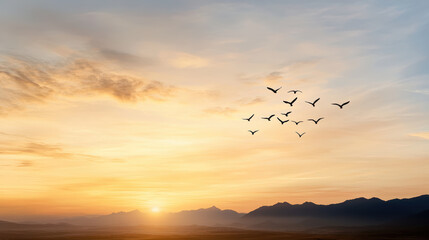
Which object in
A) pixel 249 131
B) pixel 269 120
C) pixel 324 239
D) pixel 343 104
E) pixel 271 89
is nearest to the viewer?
pixel 271 89

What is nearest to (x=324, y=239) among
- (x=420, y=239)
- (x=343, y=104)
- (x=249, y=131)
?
(x=420, y=239)

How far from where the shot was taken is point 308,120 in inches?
4375

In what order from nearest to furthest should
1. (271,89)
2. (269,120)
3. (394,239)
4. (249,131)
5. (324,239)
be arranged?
(271,89)
(269,120)
(249,131)
(324,239)
(394,239)

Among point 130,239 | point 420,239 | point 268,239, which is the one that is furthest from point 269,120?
point 420,239

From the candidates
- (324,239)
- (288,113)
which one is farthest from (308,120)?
(324,239)

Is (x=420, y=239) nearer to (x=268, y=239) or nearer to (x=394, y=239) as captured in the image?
(x=394, y=239)

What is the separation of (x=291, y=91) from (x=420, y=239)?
492 feet

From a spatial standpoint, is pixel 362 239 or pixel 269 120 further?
pixel 362 239

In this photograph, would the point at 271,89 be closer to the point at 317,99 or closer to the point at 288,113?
the point at 317,99

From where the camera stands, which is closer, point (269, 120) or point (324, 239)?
point (269, 120)

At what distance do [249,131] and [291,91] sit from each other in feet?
82.3

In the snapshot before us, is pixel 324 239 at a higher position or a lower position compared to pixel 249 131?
lower

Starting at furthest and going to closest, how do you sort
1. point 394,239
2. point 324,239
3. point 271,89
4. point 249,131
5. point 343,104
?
point 394,239 → point 324,239 → point 249,131 → point 343,104 → point 271,89

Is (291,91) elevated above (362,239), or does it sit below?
above
